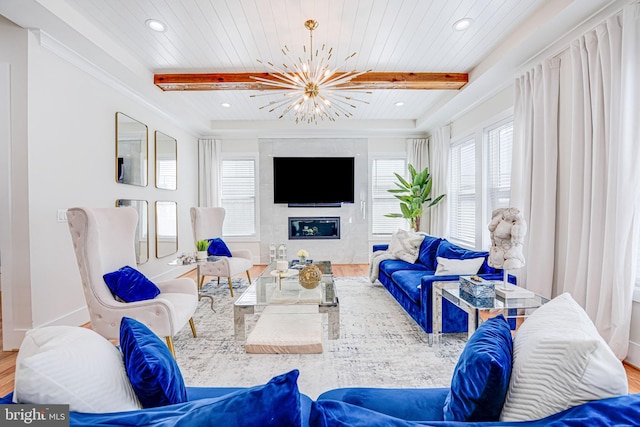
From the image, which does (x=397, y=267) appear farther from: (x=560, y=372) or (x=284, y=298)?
(x=560, y=372)

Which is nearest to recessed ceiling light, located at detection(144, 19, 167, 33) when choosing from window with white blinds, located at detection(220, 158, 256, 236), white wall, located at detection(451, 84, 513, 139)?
window with white blinds, located at detection(220, 158, 256, 236)

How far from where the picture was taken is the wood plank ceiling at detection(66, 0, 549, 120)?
2549 mm

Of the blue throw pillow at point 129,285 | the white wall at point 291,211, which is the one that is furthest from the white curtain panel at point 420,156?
the blue throw pillow at point 129,285

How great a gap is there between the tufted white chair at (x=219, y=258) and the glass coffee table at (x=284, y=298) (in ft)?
3.09

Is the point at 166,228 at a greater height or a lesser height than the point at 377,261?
greater

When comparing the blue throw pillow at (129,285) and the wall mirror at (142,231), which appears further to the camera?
the wall mirror at (142,231)

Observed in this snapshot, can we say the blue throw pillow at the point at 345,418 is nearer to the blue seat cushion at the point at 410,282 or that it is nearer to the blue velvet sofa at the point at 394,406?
the blue velvet sofa at the point at 394,406

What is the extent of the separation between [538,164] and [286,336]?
2921 mm

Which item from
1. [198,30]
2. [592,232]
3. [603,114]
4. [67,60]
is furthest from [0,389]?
[603,114]

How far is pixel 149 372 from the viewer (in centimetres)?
89

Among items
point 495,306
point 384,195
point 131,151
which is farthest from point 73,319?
point 384,195

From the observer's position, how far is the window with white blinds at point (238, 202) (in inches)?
251

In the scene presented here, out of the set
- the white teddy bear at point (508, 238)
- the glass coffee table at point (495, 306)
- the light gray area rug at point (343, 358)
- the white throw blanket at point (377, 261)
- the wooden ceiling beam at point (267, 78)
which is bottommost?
the light gray area rug at point (343, 358)

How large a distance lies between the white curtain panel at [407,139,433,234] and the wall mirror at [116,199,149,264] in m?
4.82
